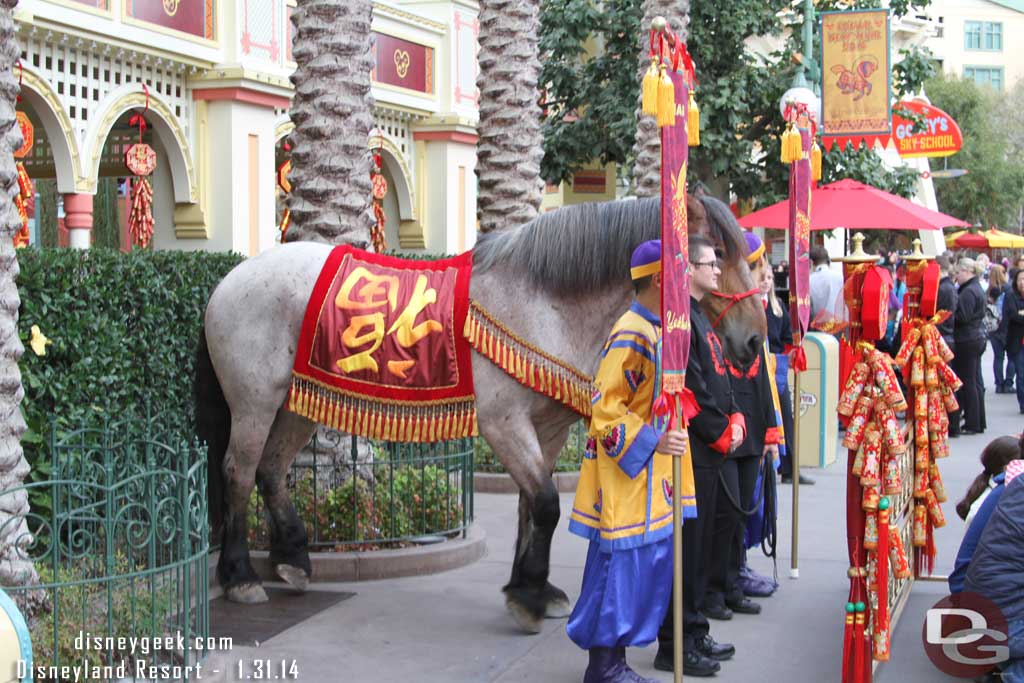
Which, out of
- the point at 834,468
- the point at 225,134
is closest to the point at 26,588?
the point at 834,468

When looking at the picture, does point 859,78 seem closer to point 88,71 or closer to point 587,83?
point 587,83

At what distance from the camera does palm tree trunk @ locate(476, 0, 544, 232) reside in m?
10.2

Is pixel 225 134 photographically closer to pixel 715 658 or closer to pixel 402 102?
pixel 402 102

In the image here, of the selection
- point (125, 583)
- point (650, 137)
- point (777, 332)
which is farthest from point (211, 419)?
point (650, 137)

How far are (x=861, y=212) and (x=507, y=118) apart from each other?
14.4 ft

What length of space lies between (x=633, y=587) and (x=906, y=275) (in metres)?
2.79

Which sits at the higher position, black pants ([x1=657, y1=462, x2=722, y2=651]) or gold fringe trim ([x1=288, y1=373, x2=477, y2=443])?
gold fringe trim ([x1=288, y1=373, x2=477, y2=443])

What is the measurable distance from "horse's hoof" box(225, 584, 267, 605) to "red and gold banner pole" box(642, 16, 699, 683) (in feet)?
9.31

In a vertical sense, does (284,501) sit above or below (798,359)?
below

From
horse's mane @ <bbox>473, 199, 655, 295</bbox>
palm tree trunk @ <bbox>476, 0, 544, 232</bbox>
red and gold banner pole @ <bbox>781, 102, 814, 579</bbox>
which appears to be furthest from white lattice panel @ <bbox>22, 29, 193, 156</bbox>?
horse's mane @ <bbox>473, 199, 655, 295</bbox>

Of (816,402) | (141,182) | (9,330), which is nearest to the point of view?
(9,330)

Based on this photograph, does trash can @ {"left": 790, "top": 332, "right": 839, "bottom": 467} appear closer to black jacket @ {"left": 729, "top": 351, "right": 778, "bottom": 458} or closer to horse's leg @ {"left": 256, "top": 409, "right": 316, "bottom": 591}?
black jacket @ {"left": 729, "top": 351, "right": 778, "bottom": 458}

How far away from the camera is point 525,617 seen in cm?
601

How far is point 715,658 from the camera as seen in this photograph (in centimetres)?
563
